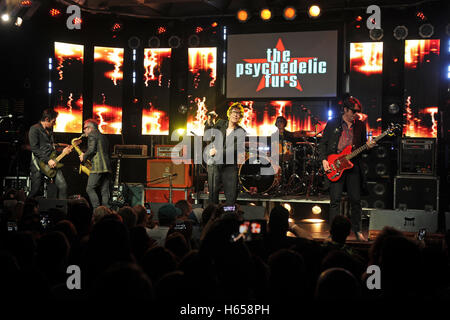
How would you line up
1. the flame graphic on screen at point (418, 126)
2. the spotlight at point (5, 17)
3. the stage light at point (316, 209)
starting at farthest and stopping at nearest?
the flame graphic on screen at point (418, 126) < the stage light at point (316, 209) < the spotlight at point (5, 17)

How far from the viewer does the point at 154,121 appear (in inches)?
496

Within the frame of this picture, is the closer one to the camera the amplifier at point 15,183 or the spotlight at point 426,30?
the amplifier at point 15,183

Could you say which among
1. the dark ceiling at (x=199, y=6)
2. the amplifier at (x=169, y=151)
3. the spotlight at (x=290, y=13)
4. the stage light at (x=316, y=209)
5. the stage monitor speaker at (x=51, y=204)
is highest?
the dark ceiling at (x=199, y=6)

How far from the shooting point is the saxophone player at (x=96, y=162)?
28.2ft

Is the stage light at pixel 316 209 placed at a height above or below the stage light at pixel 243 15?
below

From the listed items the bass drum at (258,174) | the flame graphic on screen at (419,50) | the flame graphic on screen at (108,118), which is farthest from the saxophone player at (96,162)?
the flame graphic on screen at (419,50)

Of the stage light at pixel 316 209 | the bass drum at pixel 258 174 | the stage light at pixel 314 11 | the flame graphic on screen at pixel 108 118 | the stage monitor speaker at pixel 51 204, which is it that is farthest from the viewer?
the flame graphic on screen at pixel 108 118

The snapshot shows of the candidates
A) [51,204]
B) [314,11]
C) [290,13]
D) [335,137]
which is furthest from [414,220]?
[314,11]

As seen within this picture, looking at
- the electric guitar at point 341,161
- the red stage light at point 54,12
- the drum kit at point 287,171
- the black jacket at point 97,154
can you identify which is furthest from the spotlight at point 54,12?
the electric guitar at point 341,161

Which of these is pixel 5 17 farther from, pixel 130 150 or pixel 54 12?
pixel 130 150

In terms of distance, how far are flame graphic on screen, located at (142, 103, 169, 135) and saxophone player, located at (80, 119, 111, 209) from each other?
12.2 ft

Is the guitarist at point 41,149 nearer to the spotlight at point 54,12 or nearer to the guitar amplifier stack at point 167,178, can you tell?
the guitar amplifier stack at point 167,178

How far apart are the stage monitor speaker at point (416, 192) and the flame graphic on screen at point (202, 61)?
5.38 meters

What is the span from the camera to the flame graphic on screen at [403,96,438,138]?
36.4ft
